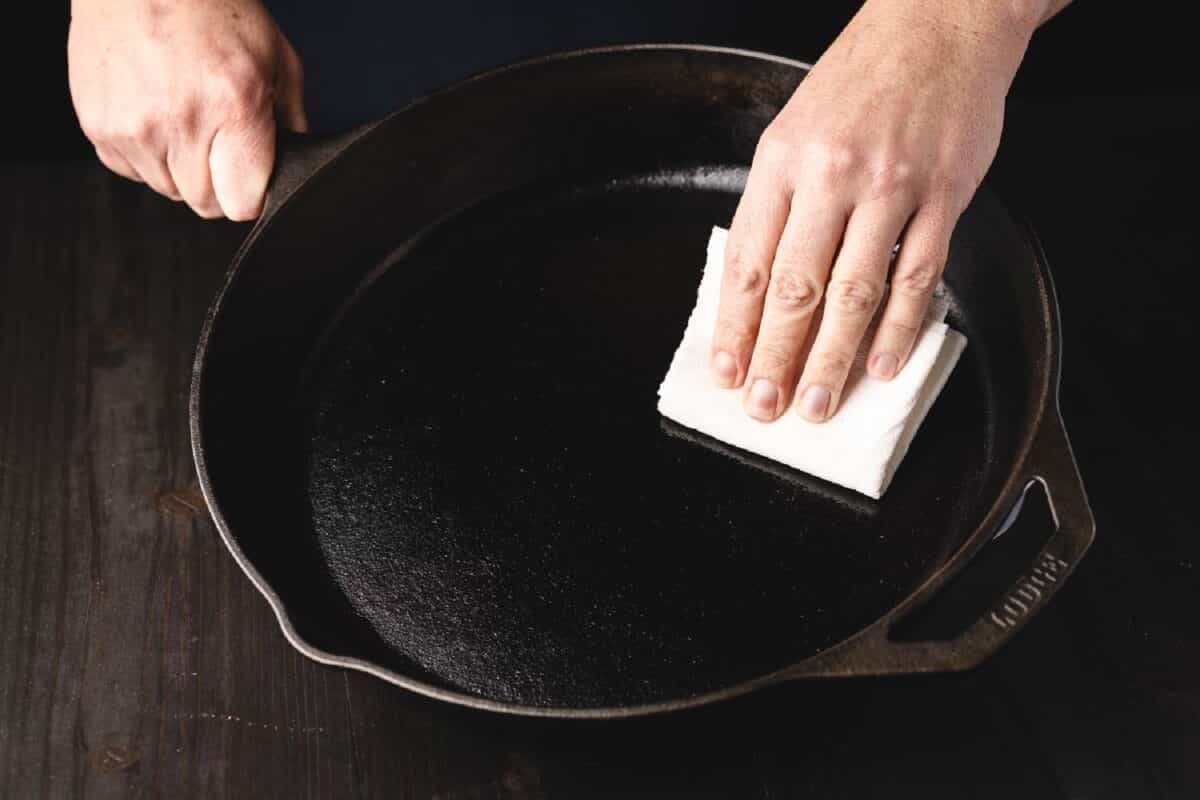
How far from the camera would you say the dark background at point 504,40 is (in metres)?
1.34

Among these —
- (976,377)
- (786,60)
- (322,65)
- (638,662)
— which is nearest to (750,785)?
(638,662)

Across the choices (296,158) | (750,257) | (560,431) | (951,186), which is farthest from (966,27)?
(296,158)

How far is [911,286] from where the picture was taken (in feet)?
2.87

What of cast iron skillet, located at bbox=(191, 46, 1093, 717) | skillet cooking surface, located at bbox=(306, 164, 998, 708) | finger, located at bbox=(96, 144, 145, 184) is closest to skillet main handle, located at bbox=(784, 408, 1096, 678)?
cast iron skillet, located at bbox=(191, 46, 1093, 717)

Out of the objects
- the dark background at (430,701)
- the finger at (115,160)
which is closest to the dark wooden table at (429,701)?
the dark background at (430,701)

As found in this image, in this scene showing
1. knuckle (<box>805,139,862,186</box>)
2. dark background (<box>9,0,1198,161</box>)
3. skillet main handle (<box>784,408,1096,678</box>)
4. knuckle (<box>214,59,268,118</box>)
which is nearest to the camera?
skillet main handle (<box>784,408,1096,678</box>)

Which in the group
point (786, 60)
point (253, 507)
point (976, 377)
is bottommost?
point (253, 507)

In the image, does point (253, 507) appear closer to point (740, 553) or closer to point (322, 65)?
point (740, 553)

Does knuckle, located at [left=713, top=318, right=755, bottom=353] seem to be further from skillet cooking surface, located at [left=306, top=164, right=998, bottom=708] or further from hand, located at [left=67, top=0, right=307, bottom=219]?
hand, located at [left=67, top=0, right=307, bottom=219]

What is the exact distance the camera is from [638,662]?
87 centimetres

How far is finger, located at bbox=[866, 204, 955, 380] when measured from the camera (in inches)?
33.9

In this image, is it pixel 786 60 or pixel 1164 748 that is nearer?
pixel 1164 748

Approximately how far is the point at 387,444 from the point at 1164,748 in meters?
0.64

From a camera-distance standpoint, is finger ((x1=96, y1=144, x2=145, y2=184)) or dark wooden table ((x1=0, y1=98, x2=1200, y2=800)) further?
finger ((x1=96, y1=144, x2=145, y2=184))
